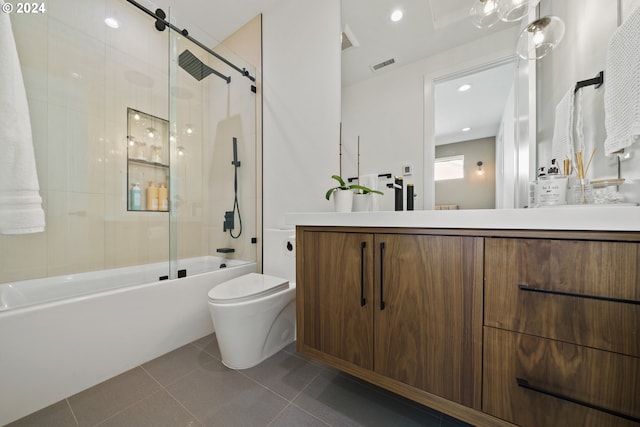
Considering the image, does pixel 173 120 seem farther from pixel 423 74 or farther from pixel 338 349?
pixel 338 349

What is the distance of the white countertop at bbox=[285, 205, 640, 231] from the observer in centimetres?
52

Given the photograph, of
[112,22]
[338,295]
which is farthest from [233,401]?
[112,22]

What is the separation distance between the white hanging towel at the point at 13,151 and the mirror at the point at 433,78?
1712 mm

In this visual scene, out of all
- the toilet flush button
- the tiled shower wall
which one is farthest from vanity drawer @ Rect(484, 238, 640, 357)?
the tiled shower wall

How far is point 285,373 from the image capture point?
1.26 meters

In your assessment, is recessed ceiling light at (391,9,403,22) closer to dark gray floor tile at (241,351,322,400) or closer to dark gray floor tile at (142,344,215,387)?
dark gray floor tile at (241,351,322,400)

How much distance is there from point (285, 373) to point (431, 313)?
93cm

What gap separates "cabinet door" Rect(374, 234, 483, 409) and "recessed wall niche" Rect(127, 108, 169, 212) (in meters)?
2.07

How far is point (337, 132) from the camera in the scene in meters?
1.55

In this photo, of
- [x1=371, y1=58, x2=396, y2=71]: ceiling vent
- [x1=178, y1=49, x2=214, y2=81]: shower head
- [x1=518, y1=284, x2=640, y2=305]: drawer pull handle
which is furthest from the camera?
[x1=178, y1=49, x2=214, y2=81]: shower head

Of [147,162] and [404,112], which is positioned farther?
[147,162]

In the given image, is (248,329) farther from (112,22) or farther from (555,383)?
(112,22)

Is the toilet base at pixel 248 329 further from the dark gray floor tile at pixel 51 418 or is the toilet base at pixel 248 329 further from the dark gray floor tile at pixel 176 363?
the dark gray floor tile at pixel 51 418

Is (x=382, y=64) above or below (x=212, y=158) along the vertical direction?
above
